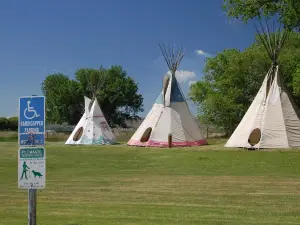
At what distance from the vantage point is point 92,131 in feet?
111

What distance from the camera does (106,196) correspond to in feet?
31.1

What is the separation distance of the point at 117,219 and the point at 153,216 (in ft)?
2.05

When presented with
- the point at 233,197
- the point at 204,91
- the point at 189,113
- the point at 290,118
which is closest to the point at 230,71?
the point at 204,91

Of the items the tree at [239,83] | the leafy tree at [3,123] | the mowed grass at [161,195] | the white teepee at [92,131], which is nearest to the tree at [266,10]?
the mowed grass at [161,195]

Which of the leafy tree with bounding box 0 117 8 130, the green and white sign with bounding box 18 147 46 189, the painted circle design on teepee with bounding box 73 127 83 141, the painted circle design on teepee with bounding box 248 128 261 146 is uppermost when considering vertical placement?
the leafy tree with bounding box 0 117 8 130

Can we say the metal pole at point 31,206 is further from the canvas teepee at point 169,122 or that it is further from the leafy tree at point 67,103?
the leafy tree at point 67,103

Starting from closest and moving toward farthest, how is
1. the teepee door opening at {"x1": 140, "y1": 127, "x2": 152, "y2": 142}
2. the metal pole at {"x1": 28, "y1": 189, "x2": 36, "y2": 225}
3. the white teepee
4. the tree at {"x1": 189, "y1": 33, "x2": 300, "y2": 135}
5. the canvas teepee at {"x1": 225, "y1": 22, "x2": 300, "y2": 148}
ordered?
the metal pole at {"x1": 28, "y1": 189, "x2": 36, "y2": 225} < the canvas teepee at {"x1": 225, "y1": 22, "x2": 300, "y2": 148} < the teepee door opening at {"x1": 140, "y1": 127, "x2": 152, "y2": 142} < the white teepee < the tree at {"x1": 189, "y1": 33, "x2": 300, "y2": 135}

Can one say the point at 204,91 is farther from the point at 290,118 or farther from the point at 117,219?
the point at 117,219

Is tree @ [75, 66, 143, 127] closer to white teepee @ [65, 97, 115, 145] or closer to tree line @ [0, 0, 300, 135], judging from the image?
tree line @ [0, 0, 300, 135]

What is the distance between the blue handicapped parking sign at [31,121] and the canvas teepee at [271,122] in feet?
68.1

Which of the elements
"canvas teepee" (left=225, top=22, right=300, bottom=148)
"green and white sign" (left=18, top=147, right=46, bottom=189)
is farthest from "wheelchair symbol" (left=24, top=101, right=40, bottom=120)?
"canvas teepee" (left=225, top=22, right=300, bottom=148)

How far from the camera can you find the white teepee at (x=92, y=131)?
33.7m

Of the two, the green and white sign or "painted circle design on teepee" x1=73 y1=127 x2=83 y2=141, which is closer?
the green and white sign

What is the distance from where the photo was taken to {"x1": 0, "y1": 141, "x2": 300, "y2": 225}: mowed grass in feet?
23.8
